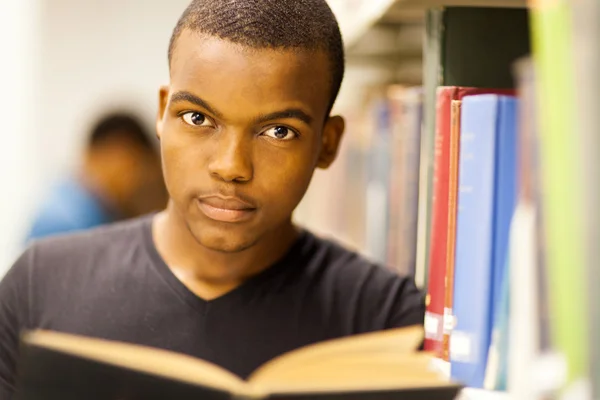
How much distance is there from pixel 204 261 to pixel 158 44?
99.2 inches

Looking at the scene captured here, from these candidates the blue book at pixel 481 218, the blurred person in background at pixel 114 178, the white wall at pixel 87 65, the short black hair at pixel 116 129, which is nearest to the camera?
the blue book at pixel 481 218

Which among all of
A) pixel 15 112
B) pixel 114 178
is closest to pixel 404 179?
pixel 114 178

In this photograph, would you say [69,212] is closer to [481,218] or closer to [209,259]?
[209,259]

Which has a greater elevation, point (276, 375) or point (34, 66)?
point (34, 66)

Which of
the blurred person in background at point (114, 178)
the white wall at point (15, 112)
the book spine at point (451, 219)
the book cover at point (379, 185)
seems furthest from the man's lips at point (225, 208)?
the white wall at point (15, 112)

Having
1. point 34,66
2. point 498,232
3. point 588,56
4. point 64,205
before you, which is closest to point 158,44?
point 34,66

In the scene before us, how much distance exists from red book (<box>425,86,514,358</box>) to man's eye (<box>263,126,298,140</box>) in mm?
159

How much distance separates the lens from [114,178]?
8.68ft

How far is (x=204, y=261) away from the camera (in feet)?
3.23

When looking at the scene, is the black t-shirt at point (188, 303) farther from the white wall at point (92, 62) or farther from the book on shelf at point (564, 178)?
the white wall at point (92, 62)

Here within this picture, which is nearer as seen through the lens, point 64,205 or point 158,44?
point 64,205

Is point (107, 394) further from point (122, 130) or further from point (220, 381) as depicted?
point (122, 130)

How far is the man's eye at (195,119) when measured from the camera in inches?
34.5

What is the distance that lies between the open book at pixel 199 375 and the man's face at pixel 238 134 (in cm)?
27
